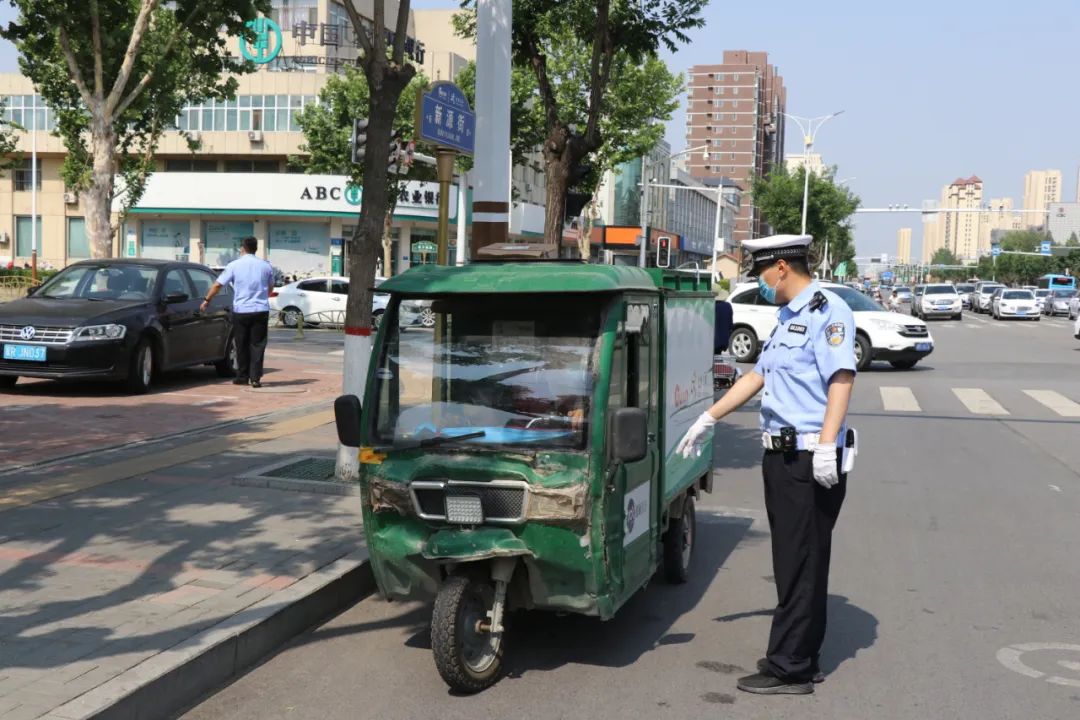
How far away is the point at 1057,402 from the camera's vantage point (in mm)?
17062

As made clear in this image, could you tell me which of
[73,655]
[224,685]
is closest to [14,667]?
[73,655]

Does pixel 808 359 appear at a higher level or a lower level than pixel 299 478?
higher

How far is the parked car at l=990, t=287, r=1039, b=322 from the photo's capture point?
A: 5459 cm

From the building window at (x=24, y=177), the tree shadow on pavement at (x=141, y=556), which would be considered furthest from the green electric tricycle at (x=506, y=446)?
the building window at (x=24, y=177)

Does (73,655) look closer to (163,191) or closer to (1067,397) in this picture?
(1067,397)

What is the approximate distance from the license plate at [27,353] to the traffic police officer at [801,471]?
390 inches

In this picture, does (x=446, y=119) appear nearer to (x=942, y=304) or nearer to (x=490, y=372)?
(x=490, y=372)

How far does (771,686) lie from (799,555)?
58 cm

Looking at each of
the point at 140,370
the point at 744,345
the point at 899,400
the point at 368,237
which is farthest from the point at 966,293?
the point at 368,237

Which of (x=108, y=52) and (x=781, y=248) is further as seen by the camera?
(x=108, y=52)

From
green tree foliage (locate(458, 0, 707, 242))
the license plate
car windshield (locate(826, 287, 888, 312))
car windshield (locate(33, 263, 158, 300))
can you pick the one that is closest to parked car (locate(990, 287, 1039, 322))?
car windshield (locate(826, 287, 888, 312))

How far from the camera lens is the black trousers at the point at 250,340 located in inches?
553

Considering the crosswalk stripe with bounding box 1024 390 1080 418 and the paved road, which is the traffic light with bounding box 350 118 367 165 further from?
the crosswalk stripe with bounding box 1024 390 1080 418

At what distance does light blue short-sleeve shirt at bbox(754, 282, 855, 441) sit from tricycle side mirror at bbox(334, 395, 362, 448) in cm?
189
